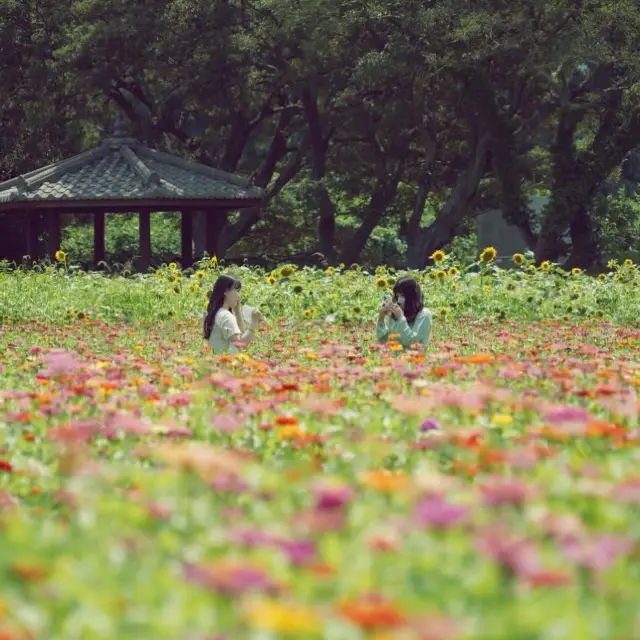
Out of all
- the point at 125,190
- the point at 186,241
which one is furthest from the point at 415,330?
the point at 186,241

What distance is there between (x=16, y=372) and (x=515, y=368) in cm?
236

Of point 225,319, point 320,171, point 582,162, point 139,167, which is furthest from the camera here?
point 320,171

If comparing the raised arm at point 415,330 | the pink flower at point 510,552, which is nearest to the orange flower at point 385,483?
the pink flower at point 510,552

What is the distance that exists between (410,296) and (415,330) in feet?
0.78

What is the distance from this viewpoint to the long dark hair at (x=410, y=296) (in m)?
8.09

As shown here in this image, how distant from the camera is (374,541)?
2.00 metres

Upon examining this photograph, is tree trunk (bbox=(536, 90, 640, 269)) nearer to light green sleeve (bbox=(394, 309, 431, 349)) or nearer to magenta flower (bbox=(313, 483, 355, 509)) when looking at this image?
light green sleeve (bbox=(394, 309, 431, 349))

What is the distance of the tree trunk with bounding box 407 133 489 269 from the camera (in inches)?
973

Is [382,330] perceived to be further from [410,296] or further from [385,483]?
[385,483]

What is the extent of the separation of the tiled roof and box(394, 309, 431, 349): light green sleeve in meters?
12.3

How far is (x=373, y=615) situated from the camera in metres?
1.60

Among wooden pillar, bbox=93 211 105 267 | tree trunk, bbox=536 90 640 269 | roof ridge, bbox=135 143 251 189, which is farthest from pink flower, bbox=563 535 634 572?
tree trunk, bbox=536 90 640 269

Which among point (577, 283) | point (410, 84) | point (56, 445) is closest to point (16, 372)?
point (56, 445)

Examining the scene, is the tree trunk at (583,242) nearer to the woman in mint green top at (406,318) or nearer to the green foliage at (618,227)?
the green foliage at (618,227)
